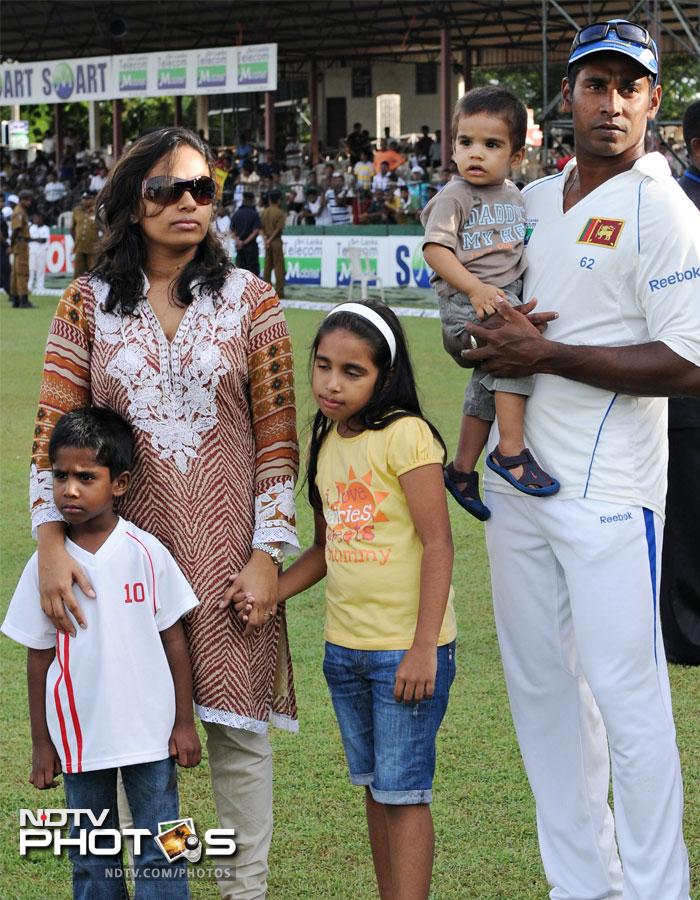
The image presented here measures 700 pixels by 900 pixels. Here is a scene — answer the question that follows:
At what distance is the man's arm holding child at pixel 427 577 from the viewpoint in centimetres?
284

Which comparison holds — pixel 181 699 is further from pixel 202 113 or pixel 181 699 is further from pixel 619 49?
pixel 202 113

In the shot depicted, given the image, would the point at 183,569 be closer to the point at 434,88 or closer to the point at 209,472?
the point at 209,472

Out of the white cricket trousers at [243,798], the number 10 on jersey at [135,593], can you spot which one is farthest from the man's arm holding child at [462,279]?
the white cricket trousers at [243,798]

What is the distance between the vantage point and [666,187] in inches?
110

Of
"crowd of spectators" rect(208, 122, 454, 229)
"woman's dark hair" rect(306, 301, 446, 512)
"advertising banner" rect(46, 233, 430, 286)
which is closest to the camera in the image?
"woman's dark hair" rect(306, 301, 446, 512)

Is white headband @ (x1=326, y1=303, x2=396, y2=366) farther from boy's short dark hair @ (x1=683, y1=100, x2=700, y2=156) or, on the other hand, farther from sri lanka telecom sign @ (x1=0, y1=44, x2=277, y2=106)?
sri lanka telecom sign @ (x1=0, y1=44, x2=277, y2=106)

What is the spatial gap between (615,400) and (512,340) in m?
0.26

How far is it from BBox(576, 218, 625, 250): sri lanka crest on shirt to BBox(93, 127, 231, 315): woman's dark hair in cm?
85

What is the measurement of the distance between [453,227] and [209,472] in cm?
89

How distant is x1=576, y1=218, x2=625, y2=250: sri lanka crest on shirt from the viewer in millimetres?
2805

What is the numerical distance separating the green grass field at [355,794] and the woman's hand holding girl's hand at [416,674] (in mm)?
863

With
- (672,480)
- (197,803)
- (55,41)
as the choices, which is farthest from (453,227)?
(55,41)

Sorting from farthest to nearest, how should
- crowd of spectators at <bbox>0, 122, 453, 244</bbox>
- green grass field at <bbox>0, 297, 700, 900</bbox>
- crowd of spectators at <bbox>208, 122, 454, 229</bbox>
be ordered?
1. crowd of spectators at <bbox>0, 122, 453, 244</bbox>
2. crowd of spectators at <bbox>208, 122, 454, 229</bbox>
3. green grass field at <bbox>0, 297, 700, 900</bbox>

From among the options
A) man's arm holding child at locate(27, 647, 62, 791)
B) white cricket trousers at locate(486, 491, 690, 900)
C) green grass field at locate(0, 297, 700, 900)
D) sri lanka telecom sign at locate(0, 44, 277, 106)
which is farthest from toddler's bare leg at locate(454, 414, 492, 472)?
sri lanka telecom sign at locate(0, 44, 277, 106)
